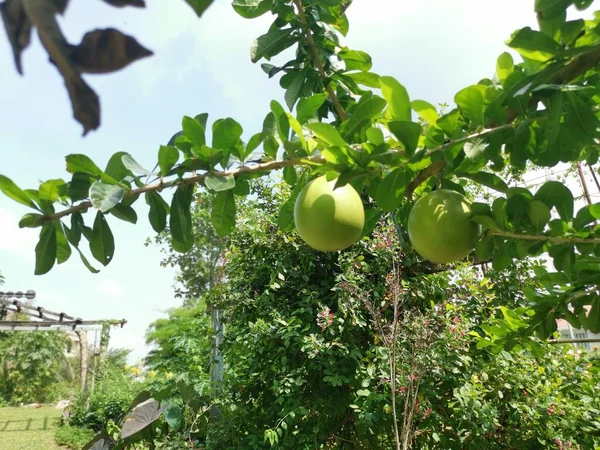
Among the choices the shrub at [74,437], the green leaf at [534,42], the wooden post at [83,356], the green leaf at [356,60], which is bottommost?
the shrub at [74,437]

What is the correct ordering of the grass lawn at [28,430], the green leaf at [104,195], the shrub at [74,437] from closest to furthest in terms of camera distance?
the green leaf at [104,195] → the shrub at [74,437] → the grass lawn at [28,430]

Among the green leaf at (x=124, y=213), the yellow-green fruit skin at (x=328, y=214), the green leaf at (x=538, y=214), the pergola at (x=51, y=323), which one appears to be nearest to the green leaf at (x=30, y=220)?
the green leaf at (x=124, y=213)

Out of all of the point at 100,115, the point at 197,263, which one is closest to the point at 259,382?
the point at 100,115

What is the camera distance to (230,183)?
2.78ft

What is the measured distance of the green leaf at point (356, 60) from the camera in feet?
3.55

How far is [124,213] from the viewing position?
84 cm

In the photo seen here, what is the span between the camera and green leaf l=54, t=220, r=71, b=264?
0.81 meters

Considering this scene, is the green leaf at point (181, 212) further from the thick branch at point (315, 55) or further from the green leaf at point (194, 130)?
the thick branch at point (315, 55)

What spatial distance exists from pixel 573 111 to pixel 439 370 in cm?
202

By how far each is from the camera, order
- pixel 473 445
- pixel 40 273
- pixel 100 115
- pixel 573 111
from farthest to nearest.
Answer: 1. pixel 473 445
2. pixel 40 273
3. pixel 573 111
4. pixel 100 115

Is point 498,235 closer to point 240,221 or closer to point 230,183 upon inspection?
point 230,183

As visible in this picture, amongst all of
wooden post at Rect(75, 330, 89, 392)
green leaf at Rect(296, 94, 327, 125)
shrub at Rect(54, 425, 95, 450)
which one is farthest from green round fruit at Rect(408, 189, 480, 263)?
wooden post at Rect(75, 330, 89, 392)

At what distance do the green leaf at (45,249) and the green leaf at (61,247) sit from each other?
1cm

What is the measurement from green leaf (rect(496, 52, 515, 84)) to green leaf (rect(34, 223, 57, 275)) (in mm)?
847
